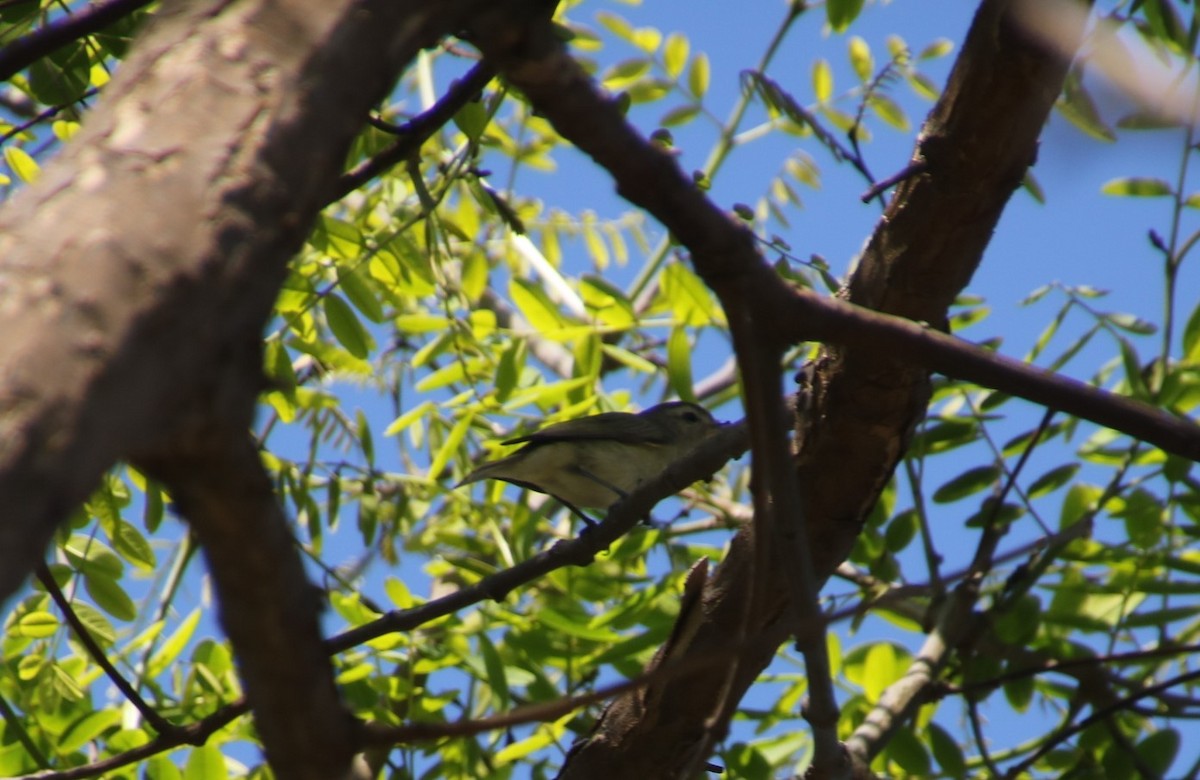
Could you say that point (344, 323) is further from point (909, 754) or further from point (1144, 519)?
point (1144, 519)

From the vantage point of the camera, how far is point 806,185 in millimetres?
7168

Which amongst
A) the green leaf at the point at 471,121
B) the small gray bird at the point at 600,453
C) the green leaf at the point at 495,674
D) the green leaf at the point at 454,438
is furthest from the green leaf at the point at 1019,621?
the green leaf at the point at 471,121

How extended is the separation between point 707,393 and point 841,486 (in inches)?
174

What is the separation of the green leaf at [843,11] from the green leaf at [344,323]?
1.67 m

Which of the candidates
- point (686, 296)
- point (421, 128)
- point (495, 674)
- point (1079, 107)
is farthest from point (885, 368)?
point (495, 674)

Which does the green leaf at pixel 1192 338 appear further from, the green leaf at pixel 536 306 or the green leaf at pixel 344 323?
the green leaf at pixel 344 323

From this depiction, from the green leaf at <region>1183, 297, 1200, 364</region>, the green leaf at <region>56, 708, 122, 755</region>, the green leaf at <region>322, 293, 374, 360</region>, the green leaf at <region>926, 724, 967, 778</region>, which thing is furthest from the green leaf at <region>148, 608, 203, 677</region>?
the green leaf at <region>1183, 297, 1200, 364</region>

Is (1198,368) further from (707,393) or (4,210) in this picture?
(4,210)

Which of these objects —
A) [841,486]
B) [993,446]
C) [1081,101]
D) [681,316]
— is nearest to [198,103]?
[841,486]

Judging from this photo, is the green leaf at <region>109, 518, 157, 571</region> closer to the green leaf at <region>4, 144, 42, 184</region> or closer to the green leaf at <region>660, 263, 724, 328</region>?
the green leaf at <region>4, 144, 42, 184</region>

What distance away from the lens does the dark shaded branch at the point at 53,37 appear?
2.15 meters

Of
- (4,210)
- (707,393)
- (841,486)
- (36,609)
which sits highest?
(707,393)

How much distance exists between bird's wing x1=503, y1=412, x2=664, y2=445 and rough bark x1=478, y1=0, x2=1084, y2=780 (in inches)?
57.3

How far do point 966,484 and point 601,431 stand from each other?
1.63 metres
